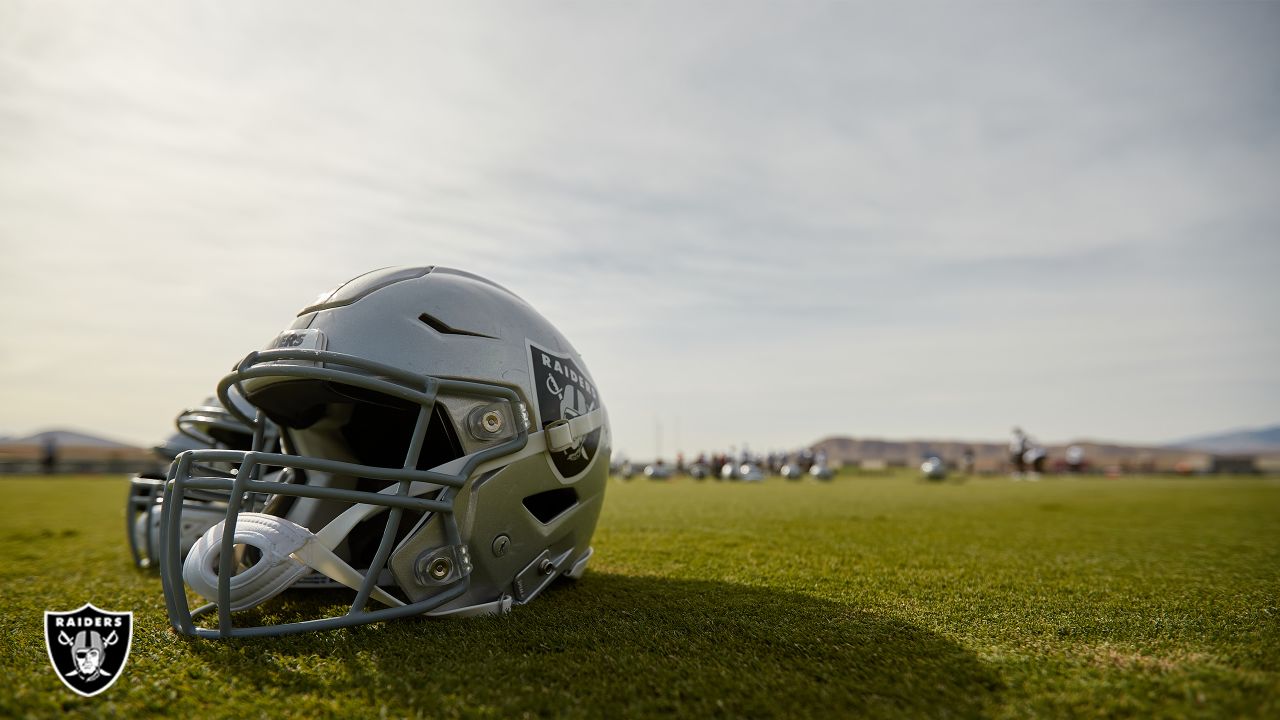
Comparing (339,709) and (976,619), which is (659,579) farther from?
(339,709)

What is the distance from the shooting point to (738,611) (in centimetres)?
310

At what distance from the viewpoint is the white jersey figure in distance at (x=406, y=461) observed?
8.29ft

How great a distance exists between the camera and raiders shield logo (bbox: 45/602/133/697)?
2.12 metres

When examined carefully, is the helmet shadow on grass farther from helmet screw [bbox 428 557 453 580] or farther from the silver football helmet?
the silver football helmet

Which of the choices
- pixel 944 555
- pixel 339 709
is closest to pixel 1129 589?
pixel 944 555

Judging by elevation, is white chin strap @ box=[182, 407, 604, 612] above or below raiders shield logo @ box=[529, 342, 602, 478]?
below

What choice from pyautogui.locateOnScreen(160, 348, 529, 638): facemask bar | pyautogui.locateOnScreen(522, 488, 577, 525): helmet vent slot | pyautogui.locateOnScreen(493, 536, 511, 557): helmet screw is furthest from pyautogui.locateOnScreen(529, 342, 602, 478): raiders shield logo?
pyautogui.locateOnScreen(493, 536, 511, 557): helmet screw

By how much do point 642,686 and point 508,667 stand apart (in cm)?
47

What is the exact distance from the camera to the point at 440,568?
2.81m

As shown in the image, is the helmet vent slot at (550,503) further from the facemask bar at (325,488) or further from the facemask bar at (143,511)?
the facemask bar at (143,511)

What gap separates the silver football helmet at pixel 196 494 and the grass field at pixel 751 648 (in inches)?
10.5

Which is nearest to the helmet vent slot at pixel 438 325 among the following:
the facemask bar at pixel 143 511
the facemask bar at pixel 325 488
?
the facemask bar at pixel 325 488

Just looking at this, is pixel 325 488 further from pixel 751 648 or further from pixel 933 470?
pixel 933 470

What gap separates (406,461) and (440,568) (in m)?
0.52
